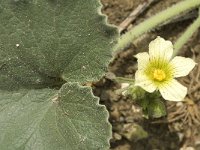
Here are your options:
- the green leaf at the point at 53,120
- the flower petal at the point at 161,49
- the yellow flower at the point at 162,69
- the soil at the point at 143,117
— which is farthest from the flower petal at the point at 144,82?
the soil at the point at 143,117

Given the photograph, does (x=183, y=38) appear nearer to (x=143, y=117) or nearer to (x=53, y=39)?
(x=143, y=117)

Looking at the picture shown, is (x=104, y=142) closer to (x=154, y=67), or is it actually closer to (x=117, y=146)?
(x=154, y=67)

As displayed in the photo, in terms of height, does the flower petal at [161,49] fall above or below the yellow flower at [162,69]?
above

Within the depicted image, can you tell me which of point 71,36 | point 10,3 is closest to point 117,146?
point 71,36

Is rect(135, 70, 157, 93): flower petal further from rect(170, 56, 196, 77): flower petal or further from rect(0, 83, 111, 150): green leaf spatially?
rect(0, 83, 111, 150): green leaf

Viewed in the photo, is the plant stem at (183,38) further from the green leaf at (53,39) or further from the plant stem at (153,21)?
the green leaf at (53,39)
